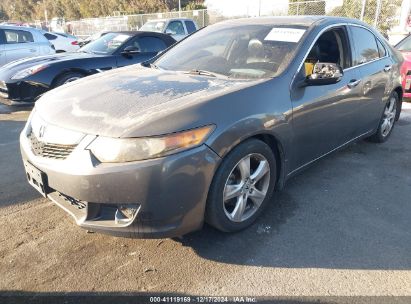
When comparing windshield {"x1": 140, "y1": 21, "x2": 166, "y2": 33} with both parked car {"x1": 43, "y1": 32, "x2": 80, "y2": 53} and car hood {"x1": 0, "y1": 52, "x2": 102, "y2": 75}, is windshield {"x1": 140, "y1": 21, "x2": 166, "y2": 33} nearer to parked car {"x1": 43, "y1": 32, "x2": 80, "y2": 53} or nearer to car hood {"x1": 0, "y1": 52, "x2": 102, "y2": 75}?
parked car {"x1": 43, "y1": 32, "x2": 80, "y2": 53}

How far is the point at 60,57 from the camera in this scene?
6.97 m

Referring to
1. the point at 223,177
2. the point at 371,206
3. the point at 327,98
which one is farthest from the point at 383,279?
the point at 327,98

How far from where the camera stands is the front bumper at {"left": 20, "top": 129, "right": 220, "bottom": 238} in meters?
2.24

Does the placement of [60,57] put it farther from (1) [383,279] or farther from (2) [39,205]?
(1) [383,279]

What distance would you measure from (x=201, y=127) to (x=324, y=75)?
138cm

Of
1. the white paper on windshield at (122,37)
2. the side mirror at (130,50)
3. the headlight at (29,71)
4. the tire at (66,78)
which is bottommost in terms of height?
the tire at (66,78)

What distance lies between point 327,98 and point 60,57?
17.6 feet

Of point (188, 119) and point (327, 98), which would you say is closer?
point (188, 119)

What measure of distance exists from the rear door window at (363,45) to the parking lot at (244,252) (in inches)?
57.2

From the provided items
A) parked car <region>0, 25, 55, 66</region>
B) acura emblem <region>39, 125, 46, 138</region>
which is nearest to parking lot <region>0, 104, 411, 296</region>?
acura emblem <region>39, 125, 46, 138</region>

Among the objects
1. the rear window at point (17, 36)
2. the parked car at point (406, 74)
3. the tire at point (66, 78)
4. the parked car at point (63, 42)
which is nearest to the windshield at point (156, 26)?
the parked car at point (63, 42)

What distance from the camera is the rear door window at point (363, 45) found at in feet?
13.1

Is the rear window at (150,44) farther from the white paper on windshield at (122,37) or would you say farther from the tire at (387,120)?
the tire at (387,120)

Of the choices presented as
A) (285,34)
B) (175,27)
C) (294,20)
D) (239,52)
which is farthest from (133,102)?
(175,27)
